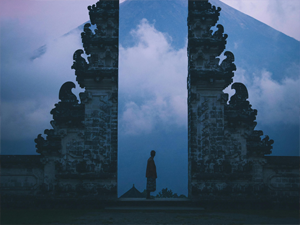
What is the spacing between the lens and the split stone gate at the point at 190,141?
12.2 metres

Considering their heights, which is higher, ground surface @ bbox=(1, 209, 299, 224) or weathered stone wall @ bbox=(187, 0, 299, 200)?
weathered stone wall @ bbox=(187, 0, 299, 200)

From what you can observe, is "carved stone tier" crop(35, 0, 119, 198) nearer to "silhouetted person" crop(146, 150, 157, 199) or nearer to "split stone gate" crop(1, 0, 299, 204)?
"split stone gate" crop(1, 0, 299, 204)

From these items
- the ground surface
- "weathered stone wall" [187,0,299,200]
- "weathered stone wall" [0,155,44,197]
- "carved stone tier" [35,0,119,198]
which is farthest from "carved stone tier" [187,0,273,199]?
"weathered stone wall" [0,155,44,197]

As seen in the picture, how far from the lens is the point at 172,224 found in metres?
8.78

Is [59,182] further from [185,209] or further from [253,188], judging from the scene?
[253,188]

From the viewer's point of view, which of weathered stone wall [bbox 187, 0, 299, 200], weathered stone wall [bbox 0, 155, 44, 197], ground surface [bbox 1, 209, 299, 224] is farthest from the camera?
weathered stone wall [bbox 187, 0, 299, 200]

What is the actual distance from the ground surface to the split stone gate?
105cm

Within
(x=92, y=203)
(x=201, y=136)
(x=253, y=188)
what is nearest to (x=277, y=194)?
(x=253, y=188)

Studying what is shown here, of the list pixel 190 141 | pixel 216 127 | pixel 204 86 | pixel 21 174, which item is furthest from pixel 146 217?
pixel 204 86

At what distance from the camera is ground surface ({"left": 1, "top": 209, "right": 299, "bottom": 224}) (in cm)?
923

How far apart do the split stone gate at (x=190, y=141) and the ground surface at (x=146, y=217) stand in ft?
3.43

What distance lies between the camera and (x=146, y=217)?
32.6ft

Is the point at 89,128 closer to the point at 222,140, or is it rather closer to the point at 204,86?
the point at 204,86

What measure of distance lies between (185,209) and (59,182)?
546cm
